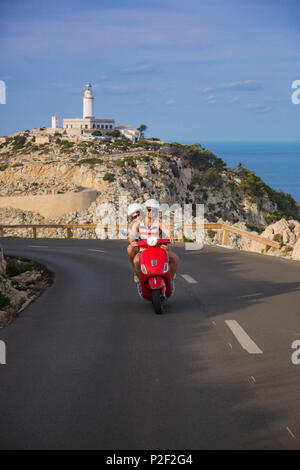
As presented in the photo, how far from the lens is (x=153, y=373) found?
21.4 feet

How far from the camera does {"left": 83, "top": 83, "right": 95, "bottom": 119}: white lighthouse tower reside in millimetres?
186500

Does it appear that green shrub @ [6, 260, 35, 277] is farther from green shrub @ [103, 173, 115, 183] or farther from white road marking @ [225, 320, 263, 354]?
green shrub @ [103, 173, 115, 183]

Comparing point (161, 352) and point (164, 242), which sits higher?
point (164, 242)

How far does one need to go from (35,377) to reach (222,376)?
6.38 feet

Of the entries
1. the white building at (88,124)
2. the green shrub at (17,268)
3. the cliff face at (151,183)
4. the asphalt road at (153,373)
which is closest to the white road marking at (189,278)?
the asphalt road at (153,373)

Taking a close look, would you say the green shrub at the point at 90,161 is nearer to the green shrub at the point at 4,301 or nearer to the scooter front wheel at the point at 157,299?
the green shrub at the point at 4,301

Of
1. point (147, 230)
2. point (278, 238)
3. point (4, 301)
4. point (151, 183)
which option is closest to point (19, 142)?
point (151, 183)

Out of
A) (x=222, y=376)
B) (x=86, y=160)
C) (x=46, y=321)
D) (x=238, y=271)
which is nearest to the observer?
(x=222, y=376)

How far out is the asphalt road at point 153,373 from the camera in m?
4.82

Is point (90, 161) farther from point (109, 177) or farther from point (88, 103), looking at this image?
point (88, 103)

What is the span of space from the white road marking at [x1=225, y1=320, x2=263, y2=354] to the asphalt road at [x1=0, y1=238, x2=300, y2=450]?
1 centimetres

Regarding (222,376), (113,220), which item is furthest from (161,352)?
(113,220)
